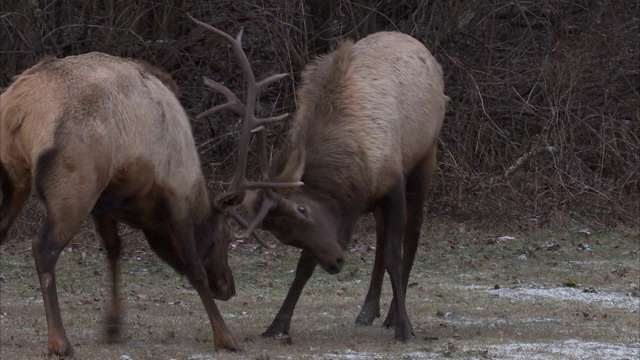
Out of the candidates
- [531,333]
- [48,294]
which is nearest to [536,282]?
[531,333]

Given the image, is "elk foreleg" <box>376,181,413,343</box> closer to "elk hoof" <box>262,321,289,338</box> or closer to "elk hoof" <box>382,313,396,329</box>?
"elk hoof" <box>382,313,396,329</box>

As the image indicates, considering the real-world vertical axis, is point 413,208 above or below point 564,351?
above

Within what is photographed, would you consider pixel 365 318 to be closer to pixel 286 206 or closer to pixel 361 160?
pixel 361 160

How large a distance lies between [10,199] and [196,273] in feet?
3.85

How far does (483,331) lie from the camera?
8789 mm

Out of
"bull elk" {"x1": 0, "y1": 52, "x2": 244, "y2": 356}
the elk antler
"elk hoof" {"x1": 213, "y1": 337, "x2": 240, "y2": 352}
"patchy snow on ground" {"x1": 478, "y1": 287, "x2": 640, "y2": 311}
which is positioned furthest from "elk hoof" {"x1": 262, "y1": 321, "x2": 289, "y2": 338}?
"patchy snow on ground" {"x1": 478, "y1": 287, "x2": 640, "y2": 311}

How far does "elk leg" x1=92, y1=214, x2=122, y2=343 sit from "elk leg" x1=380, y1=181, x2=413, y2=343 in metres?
1.80

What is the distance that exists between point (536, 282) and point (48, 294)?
5.79m

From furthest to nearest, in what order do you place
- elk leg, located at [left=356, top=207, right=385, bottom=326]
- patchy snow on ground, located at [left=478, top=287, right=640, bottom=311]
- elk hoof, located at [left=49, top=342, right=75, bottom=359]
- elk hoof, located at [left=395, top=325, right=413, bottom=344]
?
patchy snow on ground, located at [left=478, top=287, right=640, bottom=311], elk leg, located at [left=356, top=207, right=385, bottom=326], elk hoof, located at [left=395, top=325, right=413, bottom=344], elk hoof, located at [left=49, top=342, right=75, bottom=359]

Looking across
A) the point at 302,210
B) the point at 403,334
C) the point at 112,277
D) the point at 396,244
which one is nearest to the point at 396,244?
the point at 396,244

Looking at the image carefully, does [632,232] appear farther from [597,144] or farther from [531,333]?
[531,333]

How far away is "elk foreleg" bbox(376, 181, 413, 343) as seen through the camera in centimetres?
839

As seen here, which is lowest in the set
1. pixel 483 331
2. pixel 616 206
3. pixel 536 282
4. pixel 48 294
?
pixel 616 206

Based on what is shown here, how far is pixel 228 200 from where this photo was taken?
306 inches
